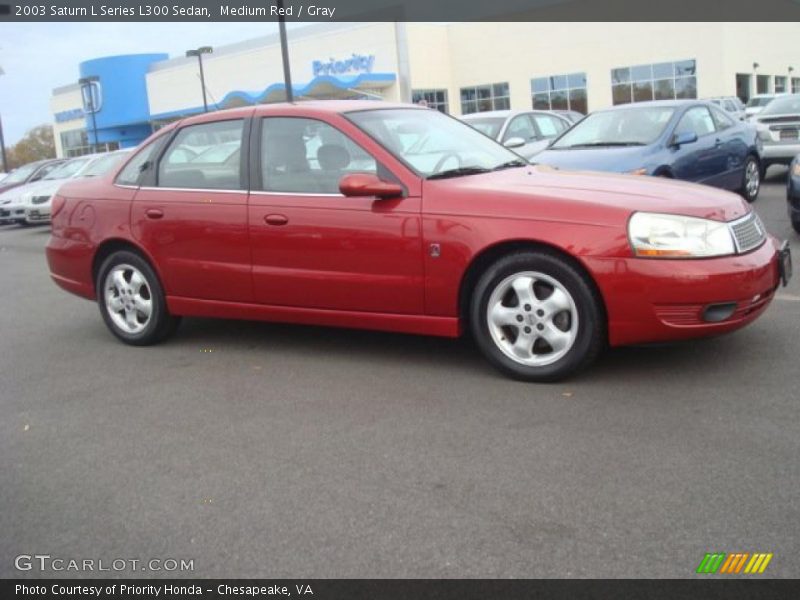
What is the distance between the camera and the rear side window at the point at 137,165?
5887 mm

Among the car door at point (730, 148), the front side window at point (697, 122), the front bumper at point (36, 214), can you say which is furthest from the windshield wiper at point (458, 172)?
the front bumper at point (36, 214)

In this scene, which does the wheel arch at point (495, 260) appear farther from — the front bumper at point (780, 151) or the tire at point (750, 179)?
the front bumper at point (780, 151)

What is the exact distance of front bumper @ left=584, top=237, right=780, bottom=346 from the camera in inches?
165

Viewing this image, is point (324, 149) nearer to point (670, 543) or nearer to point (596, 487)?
point (596, 487)

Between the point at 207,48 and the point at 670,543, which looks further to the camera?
the point at 207,48

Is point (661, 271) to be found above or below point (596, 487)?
above

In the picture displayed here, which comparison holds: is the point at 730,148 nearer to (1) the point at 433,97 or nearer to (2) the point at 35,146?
(1) the point at 433,97

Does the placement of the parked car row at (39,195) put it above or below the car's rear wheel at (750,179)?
above

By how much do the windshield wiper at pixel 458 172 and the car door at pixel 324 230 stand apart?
27 centimetres

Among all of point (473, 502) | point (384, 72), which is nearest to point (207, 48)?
point (473, 502)

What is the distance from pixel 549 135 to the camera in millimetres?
13625
